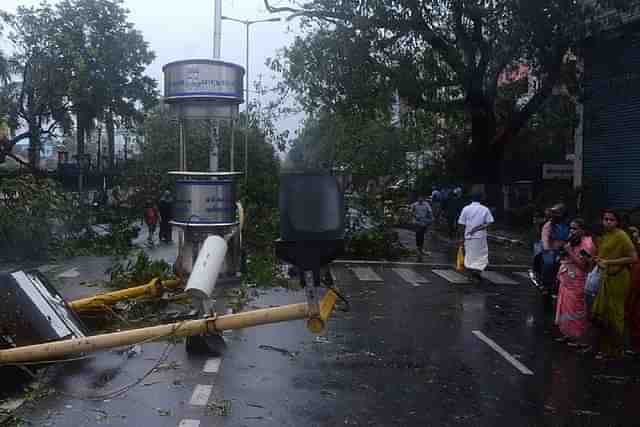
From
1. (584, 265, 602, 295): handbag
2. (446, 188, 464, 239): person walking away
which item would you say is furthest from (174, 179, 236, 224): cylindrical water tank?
(446, 188, 464, 239): person walking away

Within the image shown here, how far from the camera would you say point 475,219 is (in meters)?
16.2

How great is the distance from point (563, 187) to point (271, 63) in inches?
457

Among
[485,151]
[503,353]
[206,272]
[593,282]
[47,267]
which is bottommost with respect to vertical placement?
[47,267]

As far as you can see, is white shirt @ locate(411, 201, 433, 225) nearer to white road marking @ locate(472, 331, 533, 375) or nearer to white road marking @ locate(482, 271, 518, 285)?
white road marking @ locate(482, 271, 518, 285)

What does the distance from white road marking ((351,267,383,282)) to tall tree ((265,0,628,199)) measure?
7.21 meters

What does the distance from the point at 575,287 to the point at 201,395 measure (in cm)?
519

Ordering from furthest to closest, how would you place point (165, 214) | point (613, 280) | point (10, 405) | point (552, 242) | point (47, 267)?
1. point (165, 214)
2. point (47, 267)
3. point (552, 242)
4. point (613, 280)
5. point (10, 405)

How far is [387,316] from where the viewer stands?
38.9 feet

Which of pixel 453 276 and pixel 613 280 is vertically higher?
pixel 613 280

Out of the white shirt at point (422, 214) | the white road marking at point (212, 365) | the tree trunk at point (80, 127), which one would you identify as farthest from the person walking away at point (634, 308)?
the tree trunk at point (80, 127)

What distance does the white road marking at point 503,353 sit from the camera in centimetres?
849

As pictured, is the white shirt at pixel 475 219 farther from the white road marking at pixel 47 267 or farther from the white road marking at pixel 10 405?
the white road marking at pixel 10 405

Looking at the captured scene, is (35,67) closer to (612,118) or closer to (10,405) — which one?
(612,118)

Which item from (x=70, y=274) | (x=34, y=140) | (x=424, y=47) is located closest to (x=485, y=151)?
(x=424, y=47)
